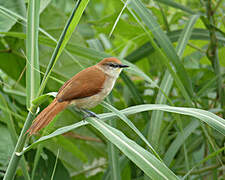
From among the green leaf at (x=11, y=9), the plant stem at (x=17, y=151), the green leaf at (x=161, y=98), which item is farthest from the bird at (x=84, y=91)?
the green leaf at (x=11, y=9)

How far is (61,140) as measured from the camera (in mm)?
2012

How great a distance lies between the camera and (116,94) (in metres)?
2.27

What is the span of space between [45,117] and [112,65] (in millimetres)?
626

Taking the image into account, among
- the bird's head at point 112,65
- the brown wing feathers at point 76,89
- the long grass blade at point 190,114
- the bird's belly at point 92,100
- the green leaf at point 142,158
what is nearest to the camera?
the green leaf at point 142,158

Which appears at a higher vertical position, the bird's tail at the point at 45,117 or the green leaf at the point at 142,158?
the bird's tail at the point at 45,117

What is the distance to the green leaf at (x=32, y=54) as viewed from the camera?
3.92ft

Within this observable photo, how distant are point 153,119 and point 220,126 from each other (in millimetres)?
551

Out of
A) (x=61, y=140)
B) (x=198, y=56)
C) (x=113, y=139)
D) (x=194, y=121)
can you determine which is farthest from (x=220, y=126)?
(x=198, y=56)

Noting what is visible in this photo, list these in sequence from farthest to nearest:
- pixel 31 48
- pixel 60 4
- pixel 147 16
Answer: pixel 60 4, pixel 147 16, pixel 31 48

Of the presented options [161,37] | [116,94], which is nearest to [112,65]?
[161,37]

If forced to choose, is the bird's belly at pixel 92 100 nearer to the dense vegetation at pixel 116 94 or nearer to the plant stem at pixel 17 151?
the dense vegetation at pixel 116 94

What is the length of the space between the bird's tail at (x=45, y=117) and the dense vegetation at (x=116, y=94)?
36 millimetres

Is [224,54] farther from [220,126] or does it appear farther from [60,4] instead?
[60,4]

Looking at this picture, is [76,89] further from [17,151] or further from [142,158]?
[142,158]
